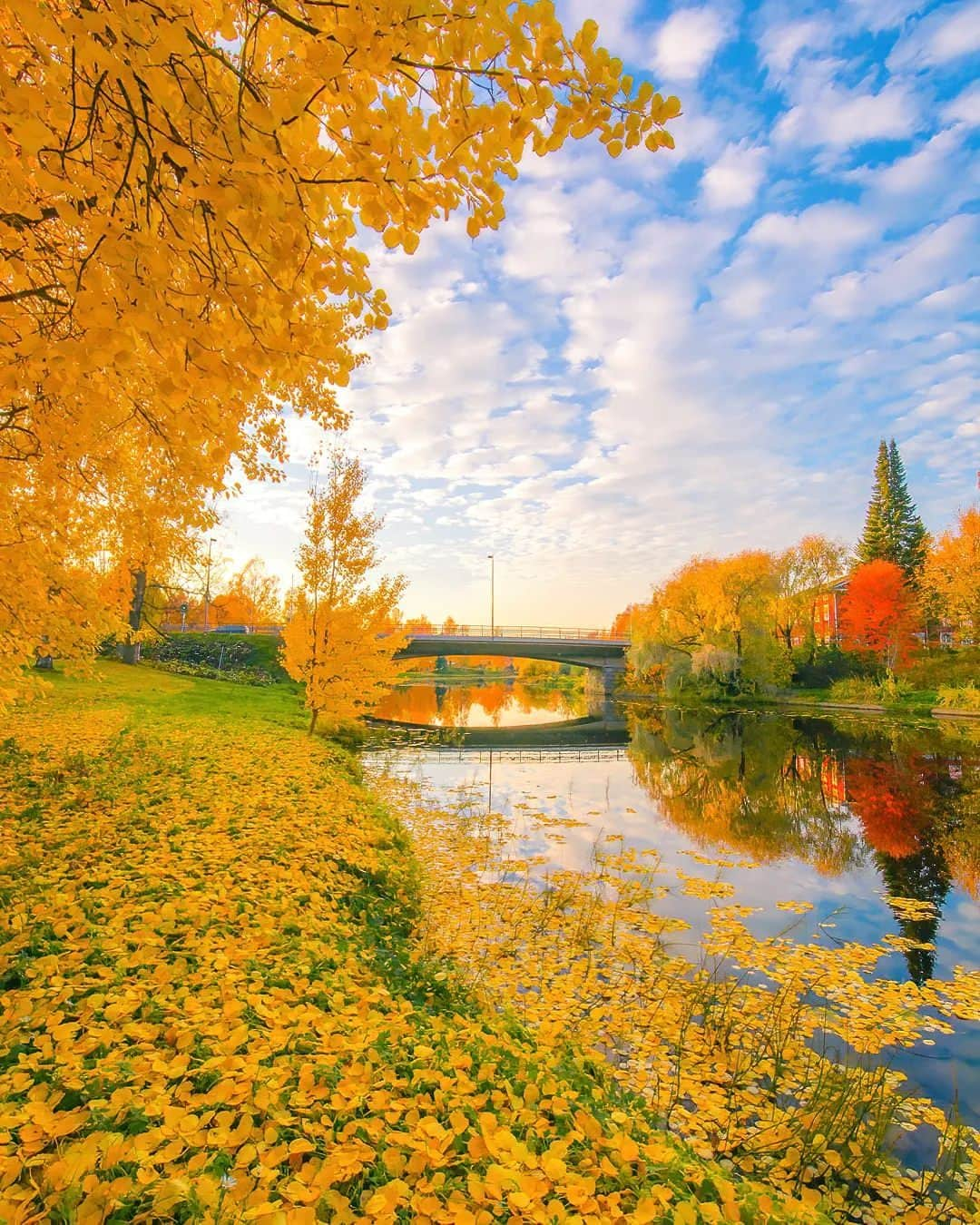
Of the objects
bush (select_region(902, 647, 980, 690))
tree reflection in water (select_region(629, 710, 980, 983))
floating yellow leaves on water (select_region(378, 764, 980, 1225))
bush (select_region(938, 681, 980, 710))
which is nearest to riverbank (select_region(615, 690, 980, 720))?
bush (select_region(938, 681, 980, 710))

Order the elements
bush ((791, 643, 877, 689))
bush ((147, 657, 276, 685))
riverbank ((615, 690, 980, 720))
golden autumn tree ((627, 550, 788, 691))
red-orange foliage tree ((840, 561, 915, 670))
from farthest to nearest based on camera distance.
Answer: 1. bush ((791, 643, 877, 689))
2. red-orange foliage tree ((840, 561, 915, 670))
3. golden autumn tree ((627, 550, 788, 691))
4. bush ((147, 657, 276, 685))
5. riverbank ((615, 690, 980, 720))

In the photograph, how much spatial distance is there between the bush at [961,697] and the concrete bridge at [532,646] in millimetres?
19336

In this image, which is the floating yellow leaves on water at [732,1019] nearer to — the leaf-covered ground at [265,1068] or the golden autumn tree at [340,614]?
the leaf-covered ground at [265,1068]

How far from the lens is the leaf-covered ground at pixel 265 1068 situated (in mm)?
2205

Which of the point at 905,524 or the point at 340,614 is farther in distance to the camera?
the point at 905,524

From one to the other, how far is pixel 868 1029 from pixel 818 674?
37.1m

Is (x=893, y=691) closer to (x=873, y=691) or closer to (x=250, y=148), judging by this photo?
(x=873, y=691)

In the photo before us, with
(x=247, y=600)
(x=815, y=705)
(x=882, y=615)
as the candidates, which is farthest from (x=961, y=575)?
(x=247, y=600)

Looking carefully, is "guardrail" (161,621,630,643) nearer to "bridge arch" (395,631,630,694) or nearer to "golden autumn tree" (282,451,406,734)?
"bridge arch" (395,631,630,694)

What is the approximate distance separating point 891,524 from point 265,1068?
187 ft

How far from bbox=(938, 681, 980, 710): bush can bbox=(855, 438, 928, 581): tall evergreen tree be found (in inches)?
755

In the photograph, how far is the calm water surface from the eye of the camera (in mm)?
7238

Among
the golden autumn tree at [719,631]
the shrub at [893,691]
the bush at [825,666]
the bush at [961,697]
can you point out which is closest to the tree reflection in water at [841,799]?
the bush at [961,697]

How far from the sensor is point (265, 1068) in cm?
284
